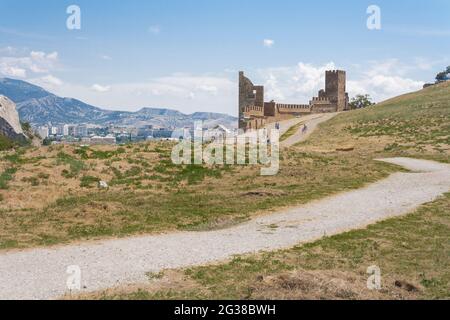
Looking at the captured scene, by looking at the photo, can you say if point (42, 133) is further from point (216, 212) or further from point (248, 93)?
point (216, 212)

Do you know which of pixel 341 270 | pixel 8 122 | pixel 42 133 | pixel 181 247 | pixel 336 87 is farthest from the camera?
pixel 336 87

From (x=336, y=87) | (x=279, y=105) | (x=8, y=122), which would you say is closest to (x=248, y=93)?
(x=279, y=105)

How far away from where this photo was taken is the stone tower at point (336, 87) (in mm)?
109500

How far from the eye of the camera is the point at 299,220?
748 inches

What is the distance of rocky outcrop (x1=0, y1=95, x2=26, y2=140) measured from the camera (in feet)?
166

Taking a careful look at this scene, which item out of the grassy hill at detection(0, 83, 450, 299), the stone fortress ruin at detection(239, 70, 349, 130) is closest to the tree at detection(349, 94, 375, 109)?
the stone fortress ruin at detection(239, 70, 349, 130)

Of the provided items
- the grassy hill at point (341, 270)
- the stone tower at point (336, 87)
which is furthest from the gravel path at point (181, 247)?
the stone tower at point (336, 87)

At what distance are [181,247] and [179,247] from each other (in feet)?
0.19

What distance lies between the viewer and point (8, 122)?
5097cm

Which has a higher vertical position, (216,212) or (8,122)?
(8,122)

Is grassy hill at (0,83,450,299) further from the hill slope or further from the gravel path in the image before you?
the hill slope

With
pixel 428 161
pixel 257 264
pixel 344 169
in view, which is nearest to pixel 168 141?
pixel 344 169

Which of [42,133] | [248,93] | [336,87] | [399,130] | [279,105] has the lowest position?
[42,133]

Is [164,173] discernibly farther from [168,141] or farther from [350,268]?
[350,268]
